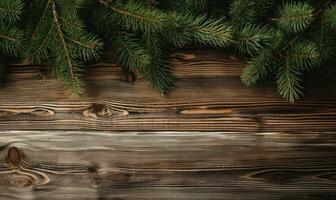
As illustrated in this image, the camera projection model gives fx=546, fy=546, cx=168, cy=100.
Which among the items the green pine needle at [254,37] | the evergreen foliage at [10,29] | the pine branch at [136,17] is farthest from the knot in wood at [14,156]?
the green pine needle at [254,37]

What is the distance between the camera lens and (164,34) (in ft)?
5.55

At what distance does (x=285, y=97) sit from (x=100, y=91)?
0.61 meters

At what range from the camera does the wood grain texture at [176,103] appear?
69.6 inches

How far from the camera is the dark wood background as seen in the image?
1.77 m

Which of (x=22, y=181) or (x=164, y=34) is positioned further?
(x=22, y=181)

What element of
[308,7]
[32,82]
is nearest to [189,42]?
[308,7]

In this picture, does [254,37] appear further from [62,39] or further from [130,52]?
[62,39]

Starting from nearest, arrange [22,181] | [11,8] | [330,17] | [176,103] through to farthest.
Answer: [330,17]
[11,8]
[176,103]
[22,181]

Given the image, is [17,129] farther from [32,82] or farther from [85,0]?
[85,0]

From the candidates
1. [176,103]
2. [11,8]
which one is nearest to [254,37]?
[176,103]

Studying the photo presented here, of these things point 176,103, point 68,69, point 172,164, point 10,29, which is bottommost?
point 172,164

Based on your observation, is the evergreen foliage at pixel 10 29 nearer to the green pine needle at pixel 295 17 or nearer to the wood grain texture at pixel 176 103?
the wood grain texture at pixel 176 103

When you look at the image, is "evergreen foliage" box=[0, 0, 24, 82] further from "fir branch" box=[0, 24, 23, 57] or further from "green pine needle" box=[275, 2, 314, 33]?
"green pine needle" box=[275, 2, 314, 33]

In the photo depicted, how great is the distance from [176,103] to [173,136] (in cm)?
11
